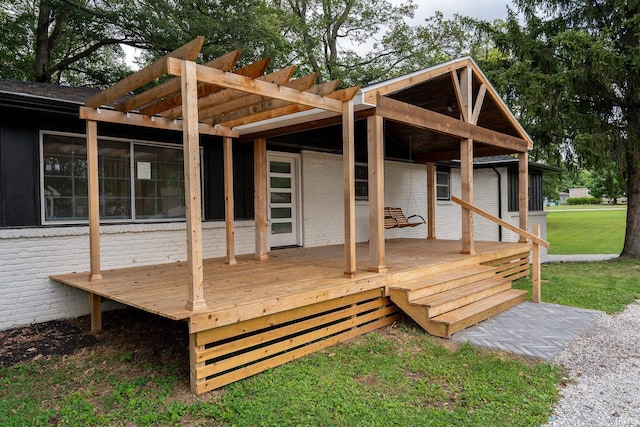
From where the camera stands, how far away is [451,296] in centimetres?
505

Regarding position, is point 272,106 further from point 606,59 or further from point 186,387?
point 606,59

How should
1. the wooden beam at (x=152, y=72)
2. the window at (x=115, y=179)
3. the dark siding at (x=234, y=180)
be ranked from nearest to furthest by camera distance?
the wooden beam at (x=152, y=72), the window at (x=115, y=179), the dark siding at (x=234, y=180)

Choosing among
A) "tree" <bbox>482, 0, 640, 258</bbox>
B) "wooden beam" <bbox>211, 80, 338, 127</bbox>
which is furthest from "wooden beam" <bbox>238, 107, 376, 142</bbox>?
"tree" <bbox>482, 0, 640, 258</bbox>

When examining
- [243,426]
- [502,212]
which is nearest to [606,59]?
[502,212]

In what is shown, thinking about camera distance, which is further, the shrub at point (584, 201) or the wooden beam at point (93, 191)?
the shrub at point (584, 201)

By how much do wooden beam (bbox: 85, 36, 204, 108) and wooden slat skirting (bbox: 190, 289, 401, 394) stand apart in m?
2.04

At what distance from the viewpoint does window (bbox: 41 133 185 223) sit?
5.22 metres

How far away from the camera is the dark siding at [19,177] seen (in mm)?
4766

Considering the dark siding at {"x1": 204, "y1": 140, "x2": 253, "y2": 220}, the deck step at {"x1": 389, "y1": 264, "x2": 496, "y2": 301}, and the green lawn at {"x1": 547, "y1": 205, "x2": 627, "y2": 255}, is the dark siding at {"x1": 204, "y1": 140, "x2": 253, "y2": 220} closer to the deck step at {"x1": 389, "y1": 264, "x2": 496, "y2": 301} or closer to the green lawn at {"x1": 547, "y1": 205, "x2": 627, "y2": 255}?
the deck step at {"x1": 389, "y1": 264, "x2": 496, "y2": 301}

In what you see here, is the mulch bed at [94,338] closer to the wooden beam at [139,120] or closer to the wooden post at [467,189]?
the wooden beam at [139,120]

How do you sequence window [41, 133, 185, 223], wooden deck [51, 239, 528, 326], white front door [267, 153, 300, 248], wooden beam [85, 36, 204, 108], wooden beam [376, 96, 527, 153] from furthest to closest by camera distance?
1. white front door [267, 153, 300, 248]
2. window [41, 133, 185, 223]
3. wooden beam [376, 96, 527, 153]
4. wooden deck [51, 239, 528, 326]
5. wooden beam [85, 36, 204, 108]

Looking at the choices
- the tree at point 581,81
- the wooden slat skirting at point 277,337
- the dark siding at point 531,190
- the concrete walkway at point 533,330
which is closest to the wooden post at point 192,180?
the wooden slat skirting at point 277,337

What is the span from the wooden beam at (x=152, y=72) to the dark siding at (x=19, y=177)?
1.29 m

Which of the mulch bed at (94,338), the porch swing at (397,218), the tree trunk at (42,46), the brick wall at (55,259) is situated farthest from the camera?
the tree trunk at (42,46)
